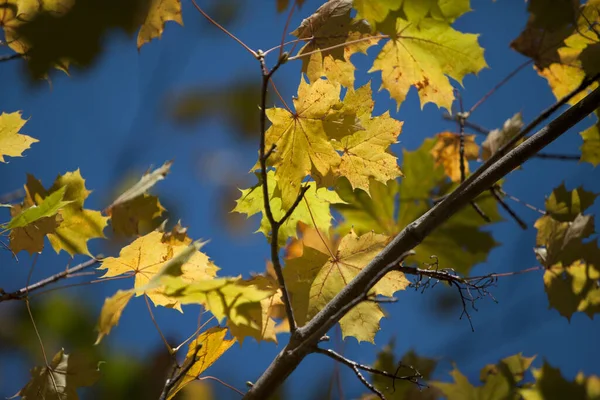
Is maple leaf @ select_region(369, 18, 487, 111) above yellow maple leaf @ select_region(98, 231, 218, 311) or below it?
above

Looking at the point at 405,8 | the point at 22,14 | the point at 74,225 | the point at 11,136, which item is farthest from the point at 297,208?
the point at 22,14

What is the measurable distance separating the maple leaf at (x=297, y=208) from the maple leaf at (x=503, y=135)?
697 mm

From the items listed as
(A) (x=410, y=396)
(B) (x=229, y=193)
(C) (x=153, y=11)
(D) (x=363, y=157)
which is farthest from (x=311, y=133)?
(B) (x=229, y=193)

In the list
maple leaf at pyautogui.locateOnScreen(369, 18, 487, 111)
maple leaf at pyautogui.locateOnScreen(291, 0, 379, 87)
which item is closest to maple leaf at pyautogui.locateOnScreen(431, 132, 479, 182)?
maple leaf at pyautogui.locateOnScreen(369, 18, 487, 111)

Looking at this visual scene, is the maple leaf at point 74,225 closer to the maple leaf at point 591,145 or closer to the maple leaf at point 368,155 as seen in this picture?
the maple leaf at point 368,155

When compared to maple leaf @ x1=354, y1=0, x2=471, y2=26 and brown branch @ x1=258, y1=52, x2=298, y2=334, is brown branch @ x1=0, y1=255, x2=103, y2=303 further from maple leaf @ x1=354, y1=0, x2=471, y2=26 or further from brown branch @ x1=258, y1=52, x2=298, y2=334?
maple leaf @ x1=354, y1=0, x2=471, y2=26

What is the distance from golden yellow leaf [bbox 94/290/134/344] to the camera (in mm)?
887

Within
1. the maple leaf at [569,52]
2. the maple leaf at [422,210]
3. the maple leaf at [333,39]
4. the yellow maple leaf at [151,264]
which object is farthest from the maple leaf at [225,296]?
the maple leaf at [569,52]

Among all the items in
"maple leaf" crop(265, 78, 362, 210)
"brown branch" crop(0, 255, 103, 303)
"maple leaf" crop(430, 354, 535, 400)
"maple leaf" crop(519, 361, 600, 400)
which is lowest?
"maple leaf" crop(519, 361, 600, 400)

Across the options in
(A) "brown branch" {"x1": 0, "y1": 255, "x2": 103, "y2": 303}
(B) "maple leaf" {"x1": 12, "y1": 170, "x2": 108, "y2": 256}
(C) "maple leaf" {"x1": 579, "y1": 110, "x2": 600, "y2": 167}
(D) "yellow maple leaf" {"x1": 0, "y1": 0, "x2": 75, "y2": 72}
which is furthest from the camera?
(C) "maple leaf" {"x1": 579, "y1": 110, "x2": 600, "y2": 167}

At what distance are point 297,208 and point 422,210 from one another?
944mm

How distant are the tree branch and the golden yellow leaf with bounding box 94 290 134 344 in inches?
12.2

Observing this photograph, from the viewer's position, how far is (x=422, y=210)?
213cm

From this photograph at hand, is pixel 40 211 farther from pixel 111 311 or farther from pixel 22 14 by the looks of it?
pixel 22 14
